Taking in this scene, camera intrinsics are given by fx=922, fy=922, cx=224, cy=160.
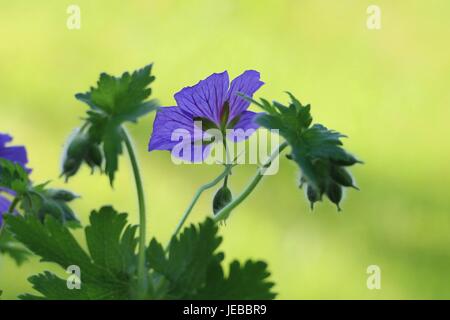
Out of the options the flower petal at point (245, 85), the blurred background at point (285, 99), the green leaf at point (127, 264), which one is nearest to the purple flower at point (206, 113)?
the flower petal at point (245, 85)

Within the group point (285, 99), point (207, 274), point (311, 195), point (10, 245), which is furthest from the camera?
point (285, 99)

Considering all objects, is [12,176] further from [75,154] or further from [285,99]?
[285,99]

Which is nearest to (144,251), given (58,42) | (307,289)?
(307,289)

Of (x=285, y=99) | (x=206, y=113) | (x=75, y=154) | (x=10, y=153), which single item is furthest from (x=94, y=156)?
(x=285, y=99)

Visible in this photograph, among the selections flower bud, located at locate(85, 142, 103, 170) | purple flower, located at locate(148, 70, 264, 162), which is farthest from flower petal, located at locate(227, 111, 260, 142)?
flower bud, located at locate(85, 142, 103, 170)

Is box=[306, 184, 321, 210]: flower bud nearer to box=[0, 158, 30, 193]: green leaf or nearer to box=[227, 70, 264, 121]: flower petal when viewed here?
box=[227, 70, 264, 121]: flower petal

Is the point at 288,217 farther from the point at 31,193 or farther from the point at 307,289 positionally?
the point at 31,193
